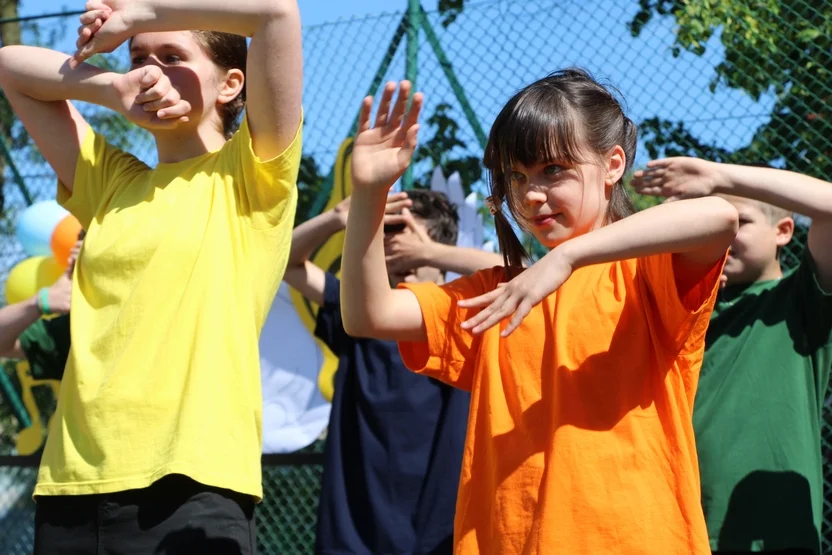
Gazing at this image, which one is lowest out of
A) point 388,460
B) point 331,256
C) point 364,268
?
point 331,256


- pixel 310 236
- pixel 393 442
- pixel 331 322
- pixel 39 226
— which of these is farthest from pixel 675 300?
pixel 39 226

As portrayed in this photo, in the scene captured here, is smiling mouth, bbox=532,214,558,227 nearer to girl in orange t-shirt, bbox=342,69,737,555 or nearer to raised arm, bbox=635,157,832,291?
girl in orange t-shirt, bbox=342,69,737,555

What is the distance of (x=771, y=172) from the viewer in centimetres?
230

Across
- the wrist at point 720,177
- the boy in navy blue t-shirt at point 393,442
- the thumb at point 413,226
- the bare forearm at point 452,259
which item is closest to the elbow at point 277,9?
the wrist at point 720,177

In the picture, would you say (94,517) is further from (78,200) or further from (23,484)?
(23,484)

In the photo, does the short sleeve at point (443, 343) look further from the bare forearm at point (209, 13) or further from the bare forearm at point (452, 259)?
the bare forearm at point (452, 259)

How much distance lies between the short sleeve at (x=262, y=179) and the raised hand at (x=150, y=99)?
0.14m

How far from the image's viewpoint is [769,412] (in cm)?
278

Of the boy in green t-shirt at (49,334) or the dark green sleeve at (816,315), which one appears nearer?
the dark green sleeve at (816,315)

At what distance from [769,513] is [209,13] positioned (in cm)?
181

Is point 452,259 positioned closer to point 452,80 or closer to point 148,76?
point 452,80

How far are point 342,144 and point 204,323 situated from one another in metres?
2.58

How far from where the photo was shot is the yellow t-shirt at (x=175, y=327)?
78.1 inches

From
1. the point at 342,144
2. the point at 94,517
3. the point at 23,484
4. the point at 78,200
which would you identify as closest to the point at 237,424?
the point at 94,517
